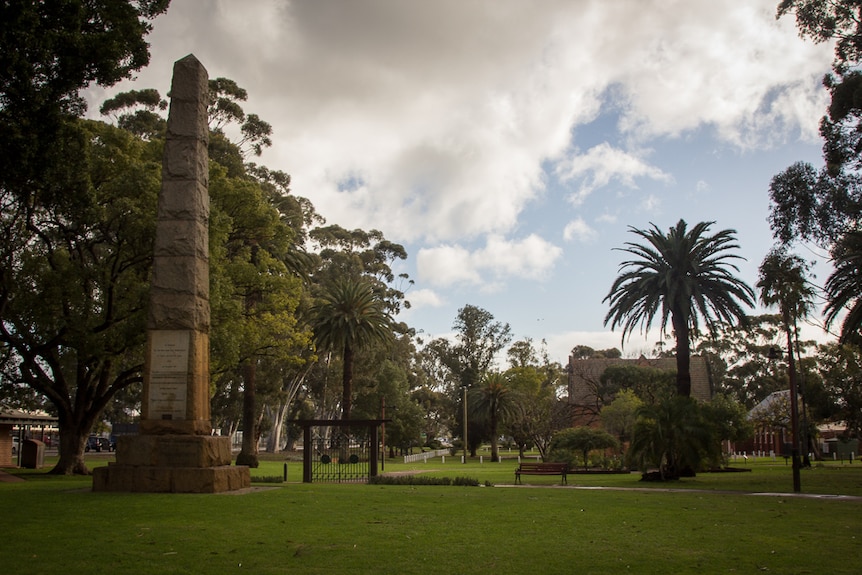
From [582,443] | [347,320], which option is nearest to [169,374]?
[582,443]

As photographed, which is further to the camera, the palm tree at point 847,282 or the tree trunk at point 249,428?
the tree trunk at point 249,428

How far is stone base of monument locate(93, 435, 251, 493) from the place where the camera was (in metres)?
16.0

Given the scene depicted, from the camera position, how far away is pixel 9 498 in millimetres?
14984

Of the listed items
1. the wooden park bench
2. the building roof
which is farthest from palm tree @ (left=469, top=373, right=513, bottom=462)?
the building roof

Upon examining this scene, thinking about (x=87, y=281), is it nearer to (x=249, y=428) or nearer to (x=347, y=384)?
(x=249, y=428)

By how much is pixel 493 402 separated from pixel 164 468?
52933 millimetres

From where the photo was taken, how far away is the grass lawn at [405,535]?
8773 millimetres

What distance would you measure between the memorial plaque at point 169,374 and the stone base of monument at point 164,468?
0.65 m

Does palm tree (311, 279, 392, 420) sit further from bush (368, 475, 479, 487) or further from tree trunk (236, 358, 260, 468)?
bush (368, 475, 479, 487)

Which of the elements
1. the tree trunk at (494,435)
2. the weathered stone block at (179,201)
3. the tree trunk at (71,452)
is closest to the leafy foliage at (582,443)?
the tree trunk at (71,452)

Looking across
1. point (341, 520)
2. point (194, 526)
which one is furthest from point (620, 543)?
point (194, 526)

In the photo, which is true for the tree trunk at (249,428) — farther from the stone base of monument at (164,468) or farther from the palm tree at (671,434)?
the stone base of monument at (164,468)

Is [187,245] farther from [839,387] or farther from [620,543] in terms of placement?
[839,387]

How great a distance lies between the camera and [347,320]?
48406 mm
